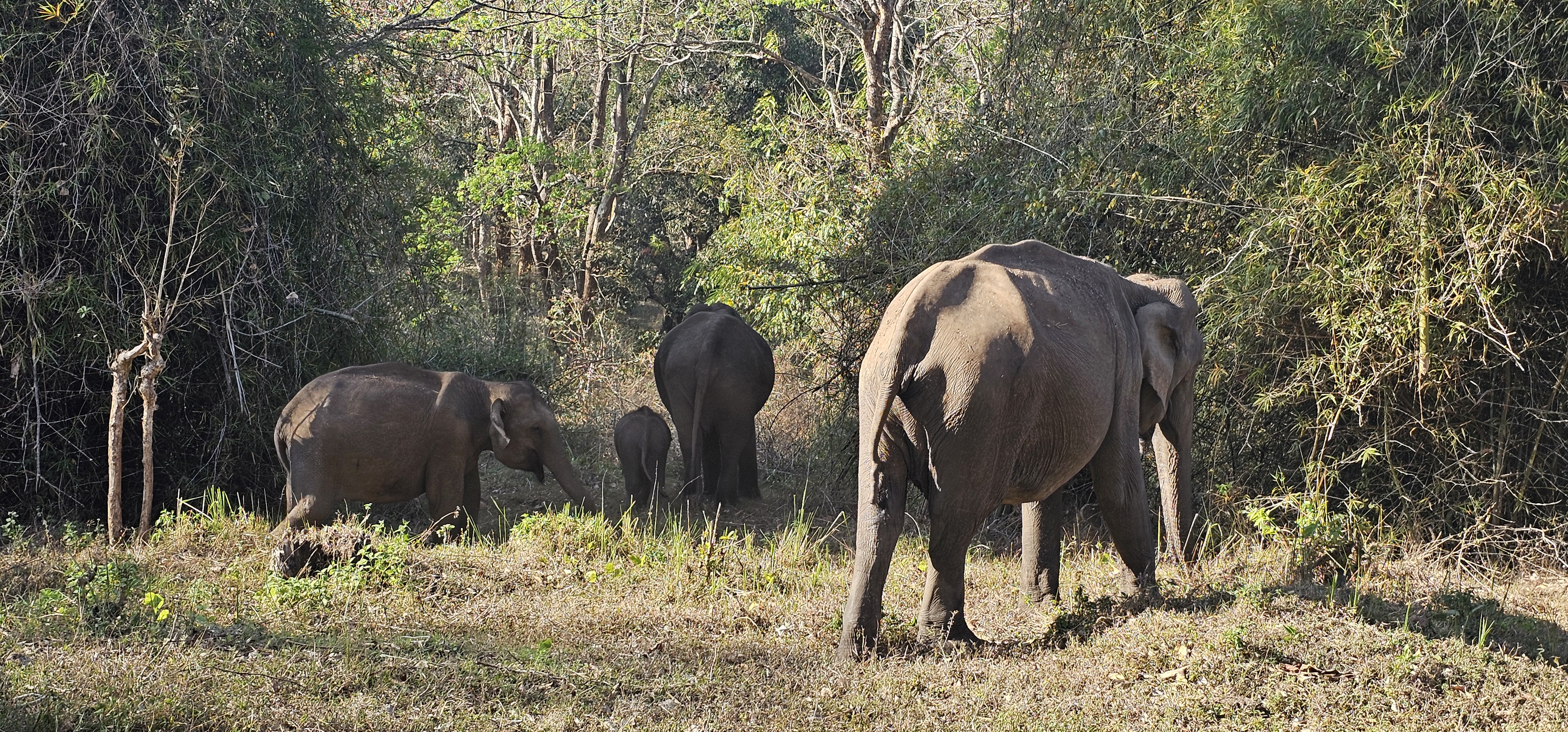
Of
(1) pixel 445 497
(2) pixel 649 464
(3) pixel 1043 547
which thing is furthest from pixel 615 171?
(3) pixel 1043 547

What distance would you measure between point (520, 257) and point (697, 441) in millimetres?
10368

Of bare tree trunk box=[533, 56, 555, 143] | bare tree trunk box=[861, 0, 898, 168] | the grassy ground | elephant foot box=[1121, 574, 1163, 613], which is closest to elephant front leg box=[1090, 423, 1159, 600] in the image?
elephant foot box=[1121, 574, 1163, 613]

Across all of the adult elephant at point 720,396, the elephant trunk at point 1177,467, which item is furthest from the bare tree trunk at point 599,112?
the elephant trunk at point 1177,467

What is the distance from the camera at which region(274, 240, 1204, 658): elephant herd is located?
4.96m

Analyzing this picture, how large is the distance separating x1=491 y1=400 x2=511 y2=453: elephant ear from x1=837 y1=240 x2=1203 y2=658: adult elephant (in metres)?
3.40

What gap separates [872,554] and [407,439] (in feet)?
12.7

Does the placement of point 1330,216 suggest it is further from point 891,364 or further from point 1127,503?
point 891,364

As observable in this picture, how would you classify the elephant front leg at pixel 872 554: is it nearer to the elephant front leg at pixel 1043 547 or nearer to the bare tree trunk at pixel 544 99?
the elephant front leg at pixel 1043 547

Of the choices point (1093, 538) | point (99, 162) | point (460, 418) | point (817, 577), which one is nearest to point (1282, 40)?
point (1093, 538)

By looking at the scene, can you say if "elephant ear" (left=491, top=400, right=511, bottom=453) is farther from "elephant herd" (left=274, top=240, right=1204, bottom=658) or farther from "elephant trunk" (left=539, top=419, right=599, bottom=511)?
"elephant trunk" (left=539, top=419, right=599, bottom=511)

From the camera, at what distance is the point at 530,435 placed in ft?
26.9

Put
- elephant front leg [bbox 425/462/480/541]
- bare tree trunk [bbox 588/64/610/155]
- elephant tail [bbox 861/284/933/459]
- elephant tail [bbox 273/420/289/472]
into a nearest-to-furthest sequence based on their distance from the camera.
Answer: elephant tail [bbox 861/284/933/459]
elephant tail [bbox 273/420/289/472]
elephant front leg [bbox 425/462/480/541]
bare tree trunk [bbox 588/64/610/155]

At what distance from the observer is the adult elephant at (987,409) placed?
4.93 metres

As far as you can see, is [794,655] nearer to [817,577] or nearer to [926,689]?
[926,689]
